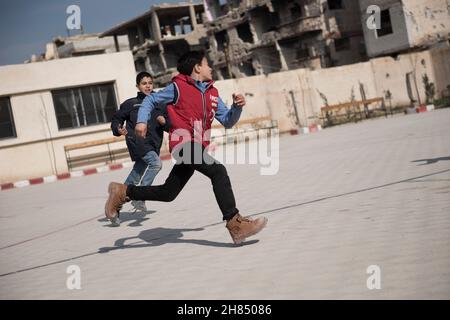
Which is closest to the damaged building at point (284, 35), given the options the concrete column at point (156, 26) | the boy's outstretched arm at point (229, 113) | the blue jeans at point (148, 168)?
the concrete column at point (156, 26)

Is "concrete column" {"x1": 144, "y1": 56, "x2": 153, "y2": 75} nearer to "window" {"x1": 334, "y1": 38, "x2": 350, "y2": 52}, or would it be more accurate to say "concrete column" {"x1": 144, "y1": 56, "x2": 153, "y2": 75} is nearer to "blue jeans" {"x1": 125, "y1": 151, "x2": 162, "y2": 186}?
"window" {"x1": 334, "y1": 38, "x2": 350, "y2": 52}

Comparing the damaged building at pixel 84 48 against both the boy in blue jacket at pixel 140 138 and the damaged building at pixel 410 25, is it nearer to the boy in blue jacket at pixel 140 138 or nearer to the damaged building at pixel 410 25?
the damaged building at pixel 410 25

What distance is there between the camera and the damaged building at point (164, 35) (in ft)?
179

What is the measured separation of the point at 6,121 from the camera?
868 inches

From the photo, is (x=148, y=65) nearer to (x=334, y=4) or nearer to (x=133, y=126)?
(x=334, y=4)

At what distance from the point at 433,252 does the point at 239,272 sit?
133 centimetres

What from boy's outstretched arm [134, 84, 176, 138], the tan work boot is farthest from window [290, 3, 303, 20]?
the tan work boot

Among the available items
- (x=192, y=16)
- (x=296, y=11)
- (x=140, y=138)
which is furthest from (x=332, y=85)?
(x=192, y=16)

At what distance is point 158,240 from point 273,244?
148cm

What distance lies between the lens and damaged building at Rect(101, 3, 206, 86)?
54.6m

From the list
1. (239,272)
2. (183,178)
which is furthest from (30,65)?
(239,272)

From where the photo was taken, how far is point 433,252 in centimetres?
389

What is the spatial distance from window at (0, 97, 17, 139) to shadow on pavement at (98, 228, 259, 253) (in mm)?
17069

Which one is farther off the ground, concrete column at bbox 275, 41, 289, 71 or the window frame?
concrete column at bbox 275, 41, 289, 71
